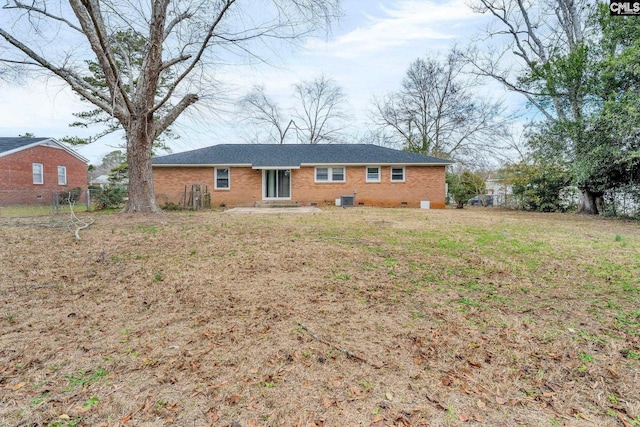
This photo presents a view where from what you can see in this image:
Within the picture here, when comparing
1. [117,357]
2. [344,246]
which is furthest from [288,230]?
[117,357]

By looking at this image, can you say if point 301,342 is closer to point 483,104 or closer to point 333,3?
point 333,3

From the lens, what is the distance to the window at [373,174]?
58.7ft

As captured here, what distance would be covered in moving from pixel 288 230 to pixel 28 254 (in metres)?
5.06

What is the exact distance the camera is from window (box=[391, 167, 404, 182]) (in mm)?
17922

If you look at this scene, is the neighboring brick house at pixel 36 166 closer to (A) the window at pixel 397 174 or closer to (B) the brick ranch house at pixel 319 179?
(B) the brick ranch house at pixel 319 179

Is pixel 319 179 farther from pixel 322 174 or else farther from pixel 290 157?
pixel 290 157

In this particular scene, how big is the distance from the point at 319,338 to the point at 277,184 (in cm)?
1572

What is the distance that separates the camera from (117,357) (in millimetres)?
2557

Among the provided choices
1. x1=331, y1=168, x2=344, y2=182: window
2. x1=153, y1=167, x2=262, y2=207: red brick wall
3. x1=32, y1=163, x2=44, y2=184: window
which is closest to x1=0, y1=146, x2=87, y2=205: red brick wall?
x1=32, y1=163, x2=44, y2=184: window

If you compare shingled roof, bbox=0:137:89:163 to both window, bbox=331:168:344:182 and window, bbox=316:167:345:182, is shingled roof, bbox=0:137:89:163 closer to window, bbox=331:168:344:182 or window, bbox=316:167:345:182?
window, bbox=316:167:345:182

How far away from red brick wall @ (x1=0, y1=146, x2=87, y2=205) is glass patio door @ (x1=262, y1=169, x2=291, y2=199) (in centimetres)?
1048

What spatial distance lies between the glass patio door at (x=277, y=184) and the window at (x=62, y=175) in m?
16.4

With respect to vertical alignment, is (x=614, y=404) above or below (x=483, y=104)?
below

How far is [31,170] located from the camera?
20250 mm
